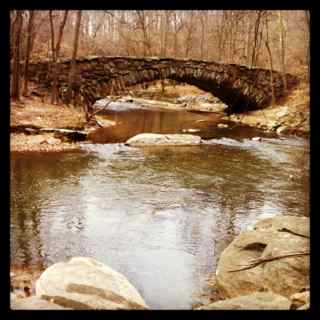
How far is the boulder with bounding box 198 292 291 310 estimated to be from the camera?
16.4 ft

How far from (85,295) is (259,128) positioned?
1673cm

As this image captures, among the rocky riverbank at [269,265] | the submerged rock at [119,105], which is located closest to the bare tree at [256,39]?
the submerged rock at [119,105]

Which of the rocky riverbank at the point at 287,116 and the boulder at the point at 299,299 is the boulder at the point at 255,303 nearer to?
the boulder at the point at 299,299

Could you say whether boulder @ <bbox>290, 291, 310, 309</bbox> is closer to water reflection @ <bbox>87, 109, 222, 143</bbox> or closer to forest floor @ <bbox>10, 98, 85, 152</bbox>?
forest floor @ <bbox>10, 98, 85, 152</bbox>

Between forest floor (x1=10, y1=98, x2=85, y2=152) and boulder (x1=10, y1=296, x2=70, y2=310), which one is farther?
forest floor (x1=10, y1=98, x2=85, y2=152)

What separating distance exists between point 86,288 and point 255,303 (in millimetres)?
1742

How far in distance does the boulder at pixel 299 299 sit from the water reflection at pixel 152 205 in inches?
52.1

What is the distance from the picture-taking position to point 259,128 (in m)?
21.2

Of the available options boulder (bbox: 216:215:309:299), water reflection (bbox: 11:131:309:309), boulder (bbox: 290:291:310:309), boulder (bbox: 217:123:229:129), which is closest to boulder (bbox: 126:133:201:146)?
water reflection (bbox: 11:131:309:309)

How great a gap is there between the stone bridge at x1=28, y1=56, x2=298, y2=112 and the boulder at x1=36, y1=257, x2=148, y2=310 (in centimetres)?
1452

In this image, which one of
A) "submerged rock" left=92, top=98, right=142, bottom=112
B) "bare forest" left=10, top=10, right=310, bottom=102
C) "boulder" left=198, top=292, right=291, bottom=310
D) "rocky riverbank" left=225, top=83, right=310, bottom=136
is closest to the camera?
"boulder" left=198, top=292, right=291, bottom=310

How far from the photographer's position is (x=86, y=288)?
559 centimetres

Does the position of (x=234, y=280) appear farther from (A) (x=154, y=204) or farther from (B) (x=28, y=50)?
(B) (x=28, y=50)

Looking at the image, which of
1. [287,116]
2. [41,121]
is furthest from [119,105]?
[41,121]
